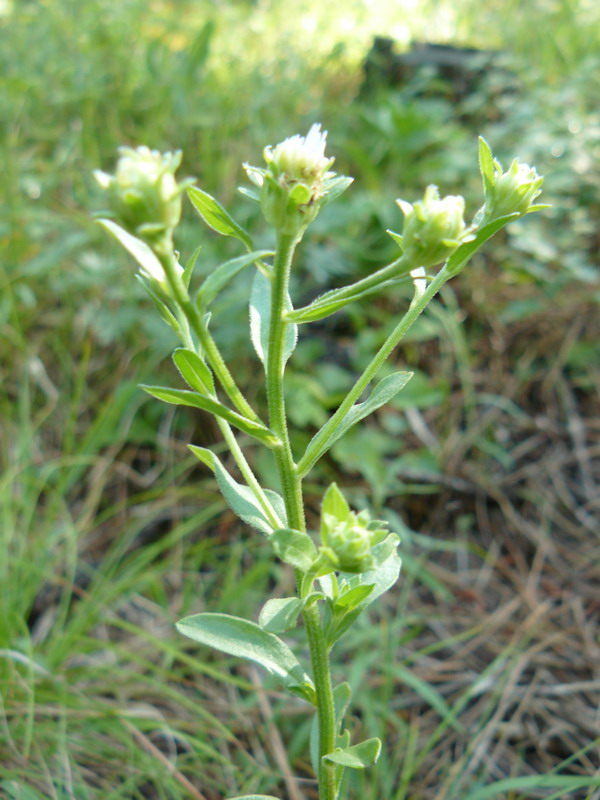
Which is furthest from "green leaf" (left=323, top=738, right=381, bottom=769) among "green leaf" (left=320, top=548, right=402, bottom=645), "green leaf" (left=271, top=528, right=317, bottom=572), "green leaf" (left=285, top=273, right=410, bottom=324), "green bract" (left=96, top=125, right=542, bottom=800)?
"green leaf" (left=285, top=273, right=410, bottom=324)

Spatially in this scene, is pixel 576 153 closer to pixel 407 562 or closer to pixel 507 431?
pixel 507 431

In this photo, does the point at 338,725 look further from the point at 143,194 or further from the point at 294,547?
the point at 143,194

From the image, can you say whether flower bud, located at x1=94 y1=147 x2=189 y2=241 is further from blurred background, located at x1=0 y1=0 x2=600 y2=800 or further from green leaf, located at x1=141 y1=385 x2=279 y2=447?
blurred background, located at x1=0 y1=0 x2=600 y2=800

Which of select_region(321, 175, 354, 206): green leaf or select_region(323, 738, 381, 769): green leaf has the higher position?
select_region(321, 175, 354, 206): green leaf

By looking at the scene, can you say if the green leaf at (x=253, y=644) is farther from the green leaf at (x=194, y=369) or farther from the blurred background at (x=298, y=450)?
the blurred background at (x=298, y=450)

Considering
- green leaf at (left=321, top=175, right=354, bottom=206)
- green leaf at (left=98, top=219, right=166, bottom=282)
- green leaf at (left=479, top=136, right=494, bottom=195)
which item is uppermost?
green leaf at (left=479, top=136, right=494, bottom=195)

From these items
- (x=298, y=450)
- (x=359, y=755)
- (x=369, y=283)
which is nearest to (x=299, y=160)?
(x=369, y=283)
